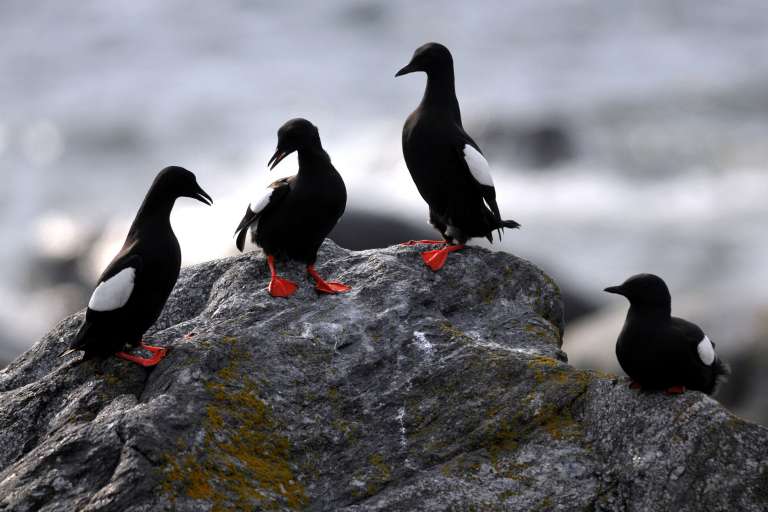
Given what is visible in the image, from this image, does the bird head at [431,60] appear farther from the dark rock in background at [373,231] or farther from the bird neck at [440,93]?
the dark rock in background at [373,231]

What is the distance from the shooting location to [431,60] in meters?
9.34

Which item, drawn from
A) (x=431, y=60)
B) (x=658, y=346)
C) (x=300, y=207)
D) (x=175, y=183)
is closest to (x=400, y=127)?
(x=431, y=60)

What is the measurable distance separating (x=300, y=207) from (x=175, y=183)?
3.02 ft

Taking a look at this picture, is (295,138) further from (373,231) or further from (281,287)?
(373,231)

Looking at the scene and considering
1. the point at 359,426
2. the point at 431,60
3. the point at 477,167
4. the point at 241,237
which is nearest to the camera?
the point at 359,426

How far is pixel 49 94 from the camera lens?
34.2m

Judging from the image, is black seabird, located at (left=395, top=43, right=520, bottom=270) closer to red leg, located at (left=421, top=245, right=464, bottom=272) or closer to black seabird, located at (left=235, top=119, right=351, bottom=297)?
red leg, located at (left=421, top=245, right=464, bottom=272)

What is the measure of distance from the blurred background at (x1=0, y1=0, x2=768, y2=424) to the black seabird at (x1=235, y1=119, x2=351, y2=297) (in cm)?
811

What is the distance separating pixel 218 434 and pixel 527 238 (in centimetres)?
1731

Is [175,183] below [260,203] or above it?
above

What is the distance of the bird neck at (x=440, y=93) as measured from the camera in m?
9.18

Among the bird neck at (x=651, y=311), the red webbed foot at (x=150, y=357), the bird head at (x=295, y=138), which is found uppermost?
the bird head at (x=295, y=138)

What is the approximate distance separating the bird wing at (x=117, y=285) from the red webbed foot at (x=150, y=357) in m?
0.29

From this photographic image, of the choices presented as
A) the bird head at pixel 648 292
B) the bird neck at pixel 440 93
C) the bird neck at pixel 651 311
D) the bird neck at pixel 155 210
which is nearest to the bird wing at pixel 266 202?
the bird neck at pixel 155 210
